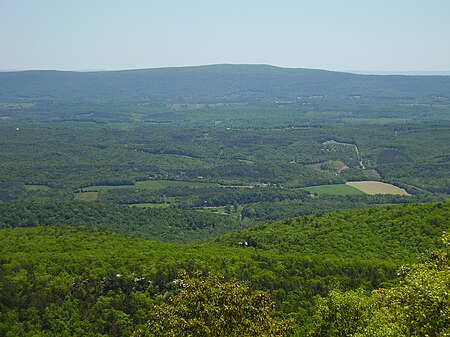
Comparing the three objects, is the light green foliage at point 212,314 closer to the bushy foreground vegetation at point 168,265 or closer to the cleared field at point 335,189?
the bushy foreground vegetation at point 168,265

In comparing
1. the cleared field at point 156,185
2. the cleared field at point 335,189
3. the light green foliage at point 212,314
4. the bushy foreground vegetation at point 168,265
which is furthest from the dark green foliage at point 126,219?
the light green foliage at point 212,314

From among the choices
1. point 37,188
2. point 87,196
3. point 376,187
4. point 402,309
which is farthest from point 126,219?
point 402,309

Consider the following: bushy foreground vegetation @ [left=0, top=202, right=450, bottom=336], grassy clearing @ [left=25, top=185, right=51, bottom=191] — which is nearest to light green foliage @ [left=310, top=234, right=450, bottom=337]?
bushy foreground vegetation @ [left=0, top=202, right=450, bottom=336]

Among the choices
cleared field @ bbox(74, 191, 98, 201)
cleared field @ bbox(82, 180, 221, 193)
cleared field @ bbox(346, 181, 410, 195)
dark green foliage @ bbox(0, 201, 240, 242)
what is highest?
dark green foliage @ bbox(0, 201, 240, 242)

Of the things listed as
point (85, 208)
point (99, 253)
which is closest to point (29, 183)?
point (85, 208)

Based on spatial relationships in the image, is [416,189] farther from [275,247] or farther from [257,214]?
[275,247]

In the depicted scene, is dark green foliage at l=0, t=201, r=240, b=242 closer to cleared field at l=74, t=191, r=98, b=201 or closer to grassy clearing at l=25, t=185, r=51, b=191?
cleared field at l=74, t=191, r=98, b=201
